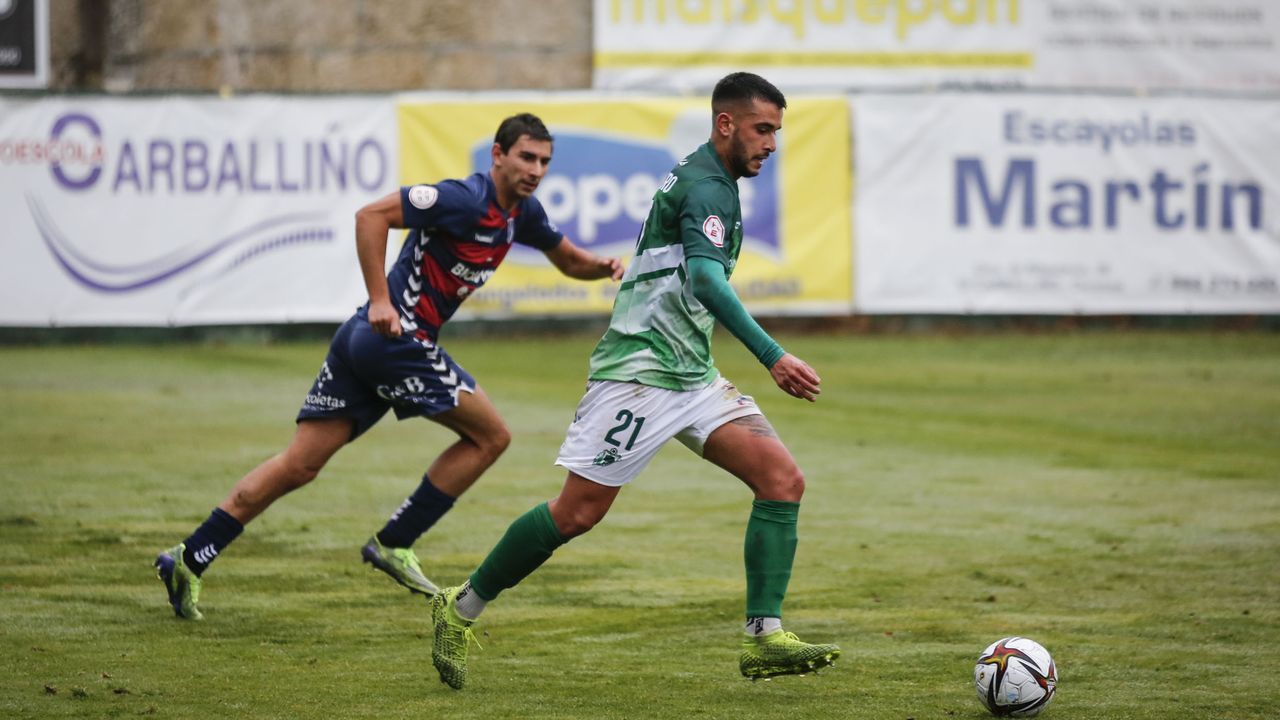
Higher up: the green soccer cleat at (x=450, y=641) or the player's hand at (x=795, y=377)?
the player's hand at (x=795, y=377)

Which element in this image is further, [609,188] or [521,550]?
[609,188]

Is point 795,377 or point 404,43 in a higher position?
point 404,43

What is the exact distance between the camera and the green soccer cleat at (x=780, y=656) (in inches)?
236

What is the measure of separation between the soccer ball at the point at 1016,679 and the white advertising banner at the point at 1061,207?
14.6 m

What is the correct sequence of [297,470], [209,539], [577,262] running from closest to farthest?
[209,539] < [297,470] < [577,262]

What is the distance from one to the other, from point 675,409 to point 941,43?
55.4 ft

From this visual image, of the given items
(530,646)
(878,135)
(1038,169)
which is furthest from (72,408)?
(1038,169)

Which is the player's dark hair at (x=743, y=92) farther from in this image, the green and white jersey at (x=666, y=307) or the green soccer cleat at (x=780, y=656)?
the green soccer cleat at (x=780, y=656)

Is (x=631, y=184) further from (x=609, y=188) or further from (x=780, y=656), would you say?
(x=780, y=656)

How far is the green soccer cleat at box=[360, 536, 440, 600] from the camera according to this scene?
784 cm

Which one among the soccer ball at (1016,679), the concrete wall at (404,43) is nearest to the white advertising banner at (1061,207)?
the concrete wall at (404,43)

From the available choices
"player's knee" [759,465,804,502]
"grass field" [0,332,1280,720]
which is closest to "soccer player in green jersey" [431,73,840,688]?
"player's knee" [759,465,804,502]

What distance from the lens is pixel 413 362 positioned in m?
7.63

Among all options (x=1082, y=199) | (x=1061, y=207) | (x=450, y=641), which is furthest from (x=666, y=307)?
(x=1082, y=199)
